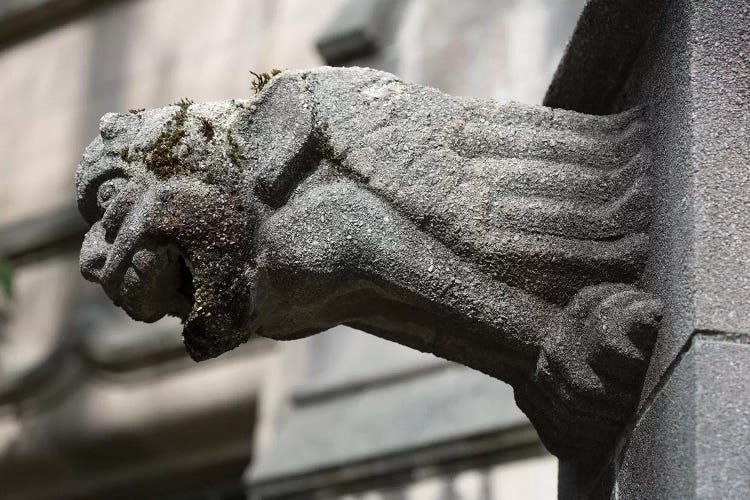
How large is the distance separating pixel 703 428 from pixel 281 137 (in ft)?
1.69

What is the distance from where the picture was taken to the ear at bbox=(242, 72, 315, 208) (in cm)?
129

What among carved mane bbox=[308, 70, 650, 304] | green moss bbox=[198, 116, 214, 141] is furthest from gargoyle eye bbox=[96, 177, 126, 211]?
carved mane bbox=[308, 70, 650, 304]

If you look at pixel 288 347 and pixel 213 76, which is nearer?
pixel 288 347

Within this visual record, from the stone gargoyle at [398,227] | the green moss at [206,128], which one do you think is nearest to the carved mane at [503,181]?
the stone gargoyle at [398,227]

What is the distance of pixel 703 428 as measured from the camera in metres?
1.09

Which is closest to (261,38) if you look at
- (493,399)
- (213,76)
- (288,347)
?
(213,76)

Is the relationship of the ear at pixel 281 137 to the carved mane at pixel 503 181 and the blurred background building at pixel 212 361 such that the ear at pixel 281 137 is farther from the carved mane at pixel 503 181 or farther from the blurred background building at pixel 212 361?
the blurred background building at pixel 212 361

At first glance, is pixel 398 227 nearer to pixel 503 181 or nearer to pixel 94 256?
pixel 503 181

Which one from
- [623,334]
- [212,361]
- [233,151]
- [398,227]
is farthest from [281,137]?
[212,361]

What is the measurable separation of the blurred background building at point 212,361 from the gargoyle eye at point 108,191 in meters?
1.70

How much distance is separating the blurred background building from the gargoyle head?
167 centimetres

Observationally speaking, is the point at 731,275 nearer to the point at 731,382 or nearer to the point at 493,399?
the point at 731,382

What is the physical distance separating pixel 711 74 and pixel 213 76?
11.8 feet

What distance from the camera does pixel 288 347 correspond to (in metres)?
3.57
